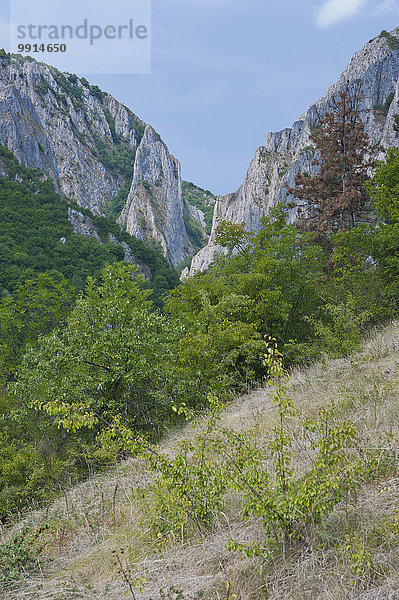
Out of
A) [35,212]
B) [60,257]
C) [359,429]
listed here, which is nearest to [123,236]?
[35,212]

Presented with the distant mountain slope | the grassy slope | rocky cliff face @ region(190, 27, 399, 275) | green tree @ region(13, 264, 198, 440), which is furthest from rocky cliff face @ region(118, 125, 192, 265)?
the grassy slope

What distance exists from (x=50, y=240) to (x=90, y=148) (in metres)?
116

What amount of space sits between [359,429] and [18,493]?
6.80 m

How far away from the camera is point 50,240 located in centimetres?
6266

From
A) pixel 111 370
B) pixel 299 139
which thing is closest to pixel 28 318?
pixel 111 370

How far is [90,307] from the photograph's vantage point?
480 inches

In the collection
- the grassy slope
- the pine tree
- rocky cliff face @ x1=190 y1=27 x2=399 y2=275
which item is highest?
rocky cliff face @ x1=190 y1=27 x2=399 y2=275

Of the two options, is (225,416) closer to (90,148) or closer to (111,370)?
(111,370)

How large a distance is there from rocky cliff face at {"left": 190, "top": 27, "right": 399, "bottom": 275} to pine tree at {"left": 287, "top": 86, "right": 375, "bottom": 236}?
5173 centimetres

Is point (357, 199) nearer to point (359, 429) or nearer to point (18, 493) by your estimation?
point (359, 429)

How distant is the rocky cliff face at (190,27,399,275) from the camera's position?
3172 inches

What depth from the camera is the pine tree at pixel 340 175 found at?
20.7m

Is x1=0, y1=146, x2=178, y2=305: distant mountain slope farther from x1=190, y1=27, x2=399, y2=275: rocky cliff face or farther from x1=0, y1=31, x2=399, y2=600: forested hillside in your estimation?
x1=0, y1=31, x2=399, y2=600: forested hillside

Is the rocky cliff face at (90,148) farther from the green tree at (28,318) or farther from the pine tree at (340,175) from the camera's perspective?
the pine tree at (340,175)
